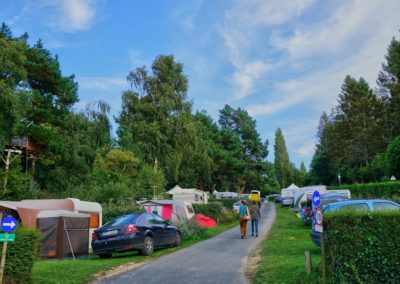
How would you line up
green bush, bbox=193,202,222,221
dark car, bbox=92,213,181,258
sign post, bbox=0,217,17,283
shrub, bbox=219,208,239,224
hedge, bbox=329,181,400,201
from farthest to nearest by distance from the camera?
shrub, bbox=219,208,239,224 < green bush, bbox=193,202,222,221 < hedge, bbox=329,181,400,201 < dark car, bbox=92,213,181,258 < sign post, bbox=0,217,17,283

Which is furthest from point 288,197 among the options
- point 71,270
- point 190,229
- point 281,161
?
point 281,161

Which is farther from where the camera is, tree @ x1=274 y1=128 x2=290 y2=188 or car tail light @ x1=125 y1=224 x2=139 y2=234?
tree @ x1=274 y1=128 x2=290 y2=188

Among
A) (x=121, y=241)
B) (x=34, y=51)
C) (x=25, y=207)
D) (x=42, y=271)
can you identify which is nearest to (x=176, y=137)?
(x=34, y=51)

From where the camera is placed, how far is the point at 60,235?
16.0 m

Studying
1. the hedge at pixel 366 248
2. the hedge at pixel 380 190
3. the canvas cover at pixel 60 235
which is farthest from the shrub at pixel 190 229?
the hedge at pixel 380 190

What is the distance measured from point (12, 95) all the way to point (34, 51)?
37.9 ft

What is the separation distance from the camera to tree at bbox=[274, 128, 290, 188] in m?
123

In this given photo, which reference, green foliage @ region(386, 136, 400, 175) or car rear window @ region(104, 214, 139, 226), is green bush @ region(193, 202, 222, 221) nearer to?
car rear window @ region(104, 214, 139, 226)

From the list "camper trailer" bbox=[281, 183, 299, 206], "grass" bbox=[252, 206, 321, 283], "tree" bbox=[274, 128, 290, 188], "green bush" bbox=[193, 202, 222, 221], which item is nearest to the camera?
"grass" bbox=[252, 206, 321, 283]

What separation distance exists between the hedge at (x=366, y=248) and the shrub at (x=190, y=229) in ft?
43.4

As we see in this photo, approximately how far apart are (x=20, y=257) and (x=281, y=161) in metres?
121

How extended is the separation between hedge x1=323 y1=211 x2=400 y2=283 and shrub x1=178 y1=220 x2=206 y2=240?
13.2 m

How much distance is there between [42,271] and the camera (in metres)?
10.2

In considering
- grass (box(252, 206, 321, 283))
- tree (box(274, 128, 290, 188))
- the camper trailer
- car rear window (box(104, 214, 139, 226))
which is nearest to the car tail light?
car rear window (box(104, 214, 139, 226))
